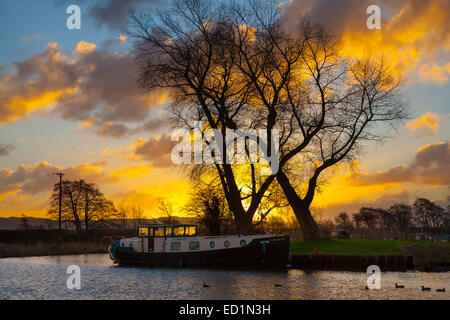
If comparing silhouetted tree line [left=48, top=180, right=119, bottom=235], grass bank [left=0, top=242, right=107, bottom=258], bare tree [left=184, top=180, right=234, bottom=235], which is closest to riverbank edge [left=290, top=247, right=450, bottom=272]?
bare tree [left=184, top=180, right=234, bottom=235]

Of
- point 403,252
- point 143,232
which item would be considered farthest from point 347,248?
point 143,232

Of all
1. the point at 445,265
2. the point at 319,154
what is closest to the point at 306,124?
the point at 319,154

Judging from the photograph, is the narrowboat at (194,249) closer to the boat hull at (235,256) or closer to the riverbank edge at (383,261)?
the boat hull at (235,256)

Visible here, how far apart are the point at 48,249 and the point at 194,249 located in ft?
96.5

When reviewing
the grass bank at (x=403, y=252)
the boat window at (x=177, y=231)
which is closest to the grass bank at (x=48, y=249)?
the boat window at (x=177, y=231)

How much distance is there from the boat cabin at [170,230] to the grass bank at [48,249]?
2332cm

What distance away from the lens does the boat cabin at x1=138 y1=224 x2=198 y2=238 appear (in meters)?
37.6

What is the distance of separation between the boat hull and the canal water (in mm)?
1778

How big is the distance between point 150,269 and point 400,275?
60.1 ft

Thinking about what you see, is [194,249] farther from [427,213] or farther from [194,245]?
[427,213]
